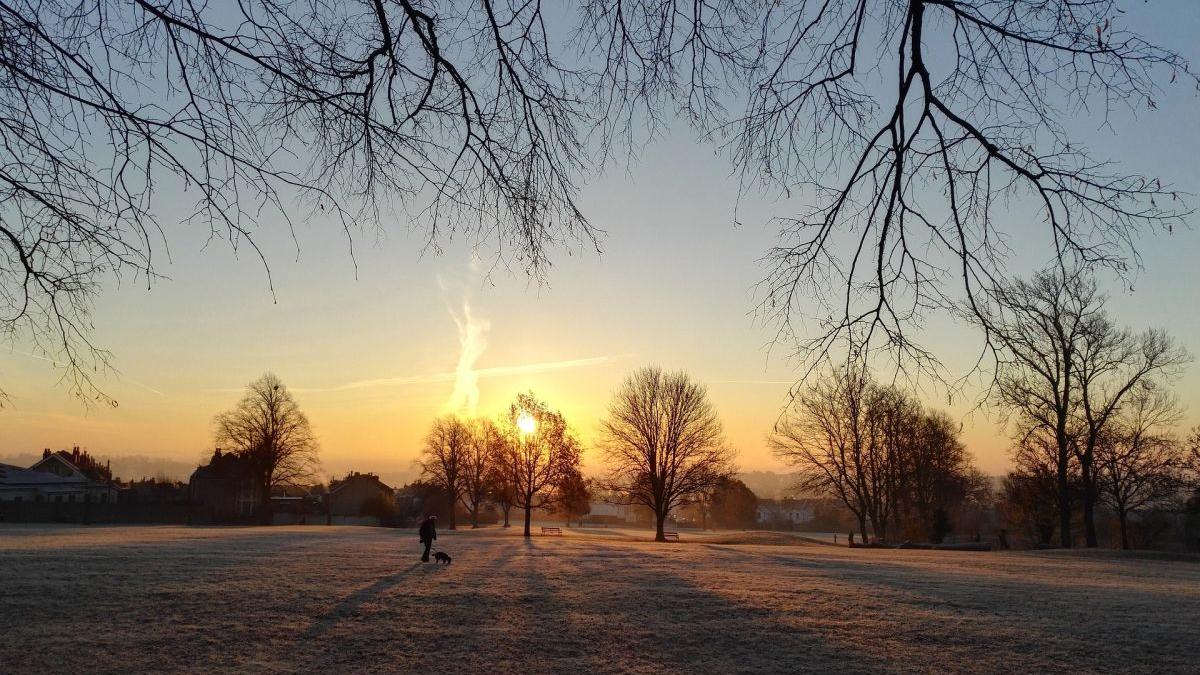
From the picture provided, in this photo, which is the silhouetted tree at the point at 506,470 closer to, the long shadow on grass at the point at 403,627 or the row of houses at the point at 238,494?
the row of houses at the point at 238,494

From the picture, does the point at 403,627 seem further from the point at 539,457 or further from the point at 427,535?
the point at 539,457

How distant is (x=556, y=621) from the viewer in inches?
464

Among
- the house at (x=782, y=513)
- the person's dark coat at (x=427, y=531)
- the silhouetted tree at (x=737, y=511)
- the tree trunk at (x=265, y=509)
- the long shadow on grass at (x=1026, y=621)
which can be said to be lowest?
the house at (x=782, y=513)

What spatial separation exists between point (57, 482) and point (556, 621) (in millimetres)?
89605

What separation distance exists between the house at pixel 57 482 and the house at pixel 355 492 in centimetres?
2396

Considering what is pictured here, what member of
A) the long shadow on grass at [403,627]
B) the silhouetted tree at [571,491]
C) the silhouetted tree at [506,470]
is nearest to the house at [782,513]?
the silhouetted tree at [506,470]

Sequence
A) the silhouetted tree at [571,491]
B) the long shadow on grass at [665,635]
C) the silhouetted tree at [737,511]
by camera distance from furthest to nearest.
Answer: the silhouetted tree at [737,511], the silhouetted tree at [571,491], the long shadow on grass at [665,635]

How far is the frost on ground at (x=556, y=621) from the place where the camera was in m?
9.39

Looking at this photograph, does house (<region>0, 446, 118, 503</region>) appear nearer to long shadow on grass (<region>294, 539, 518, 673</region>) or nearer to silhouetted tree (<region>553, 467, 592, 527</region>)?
silhouetted tree (<region>553, 467, 592, 527</region>)

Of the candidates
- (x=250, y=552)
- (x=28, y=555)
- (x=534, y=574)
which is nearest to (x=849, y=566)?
(x=534, y=574)

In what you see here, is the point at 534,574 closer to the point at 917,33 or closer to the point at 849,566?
the point at 849,566

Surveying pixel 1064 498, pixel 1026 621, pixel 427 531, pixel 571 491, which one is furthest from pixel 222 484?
pixel 1026 621

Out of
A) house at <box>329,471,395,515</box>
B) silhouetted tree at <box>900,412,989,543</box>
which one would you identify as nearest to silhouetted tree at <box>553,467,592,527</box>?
silhouetted tree at <box>900,412,989,543</box>

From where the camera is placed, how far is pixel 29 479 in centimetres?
7662
